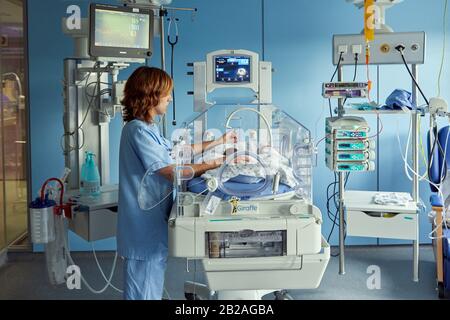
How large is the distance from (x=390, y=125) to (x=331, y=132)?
1.02m

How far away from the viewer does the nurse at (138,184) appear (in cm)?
230

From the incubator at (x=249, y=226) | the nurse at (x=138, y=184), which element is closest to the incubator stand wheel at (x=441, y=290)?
the incubator at (x=249, y=226)

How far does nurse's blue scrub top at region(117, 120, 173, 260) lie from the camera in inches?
89.7

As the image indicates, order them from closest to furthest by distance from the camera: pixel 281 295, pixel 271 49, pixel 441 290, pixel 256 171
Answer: pixel 256 171 < pixel 281 295 < pixel 441 290 < pixel 271 49

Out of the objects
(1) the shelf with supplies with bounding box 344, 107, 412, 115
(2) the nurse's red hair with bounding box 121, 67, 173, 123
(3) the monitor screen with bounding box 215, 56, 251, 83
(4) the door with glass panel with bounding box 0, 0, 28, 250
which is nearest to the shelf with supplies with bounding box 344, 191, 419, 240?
(1) the shelf with supplies with bounding box 344, 107, 412, 115

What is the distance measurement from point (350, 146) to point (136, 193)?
160cm

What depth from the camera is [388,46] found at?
353 centimetres

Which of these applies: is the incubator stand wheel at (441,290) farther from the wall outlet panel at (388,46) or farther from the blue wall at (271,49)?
the wall outlet panel at (388,46)

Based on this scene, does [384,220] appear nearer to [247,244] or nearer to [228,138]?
[228,138]

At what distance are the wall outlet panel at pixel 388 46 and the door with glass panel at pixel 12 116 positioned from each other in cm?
244

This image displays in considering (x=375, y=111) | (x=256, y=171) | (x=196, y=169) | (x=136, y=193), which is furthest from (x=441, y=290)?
(x=136, y=193)

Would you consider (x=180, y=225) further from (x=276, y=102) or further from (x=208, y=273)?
(x=276, y=102)

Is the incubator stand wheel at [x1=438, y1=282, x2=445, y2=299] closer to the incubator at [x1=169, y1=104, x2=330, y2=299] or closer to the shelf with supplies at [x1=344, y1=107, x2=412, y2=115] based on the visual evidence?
the shelf with supplies at [x1=344, y1=107, x2=412, y2=115]
